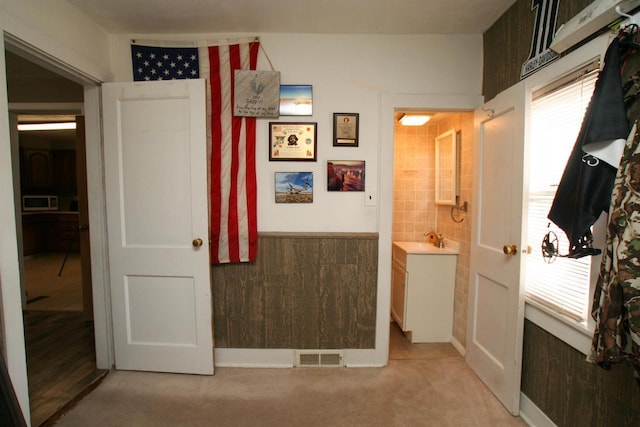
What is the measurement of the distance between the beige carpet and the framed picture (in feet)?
6.65

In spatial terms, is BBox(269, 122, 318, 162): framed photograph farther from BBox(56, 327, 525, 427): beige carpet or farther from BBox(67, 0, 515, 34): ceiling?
BBox(56, 327, 525, 427): beige carpet

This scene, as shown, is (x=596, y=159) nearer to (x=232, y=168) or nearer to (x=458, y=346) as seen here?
(x=458, y=346)

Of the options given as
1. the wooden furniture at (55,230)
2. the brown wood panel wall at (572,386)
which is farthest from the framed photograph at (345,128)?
the wooden furniture at (55,230)

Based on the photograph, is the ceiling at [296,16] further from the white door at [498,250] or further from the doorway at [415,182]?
the doorway at [415,182]

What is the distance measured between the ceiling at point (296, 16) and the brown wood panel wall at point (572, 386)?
6.82 feet

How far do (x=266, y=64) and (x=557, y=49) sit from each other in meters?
1.81

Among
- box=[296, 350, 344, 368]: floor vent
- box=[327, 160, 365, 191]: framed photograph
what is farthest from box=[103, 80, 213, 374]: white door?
box=[327, 160, 365, 191]: framed photograph

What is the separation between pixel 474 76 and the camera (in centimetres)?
217

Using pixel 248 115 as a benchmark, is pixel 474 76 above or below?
above

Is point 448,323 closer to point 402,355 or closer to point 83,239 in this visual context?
point 402,355

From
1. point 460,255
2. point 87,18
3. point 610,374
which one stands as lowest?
point 610,374

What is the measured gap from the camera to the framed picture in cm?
214

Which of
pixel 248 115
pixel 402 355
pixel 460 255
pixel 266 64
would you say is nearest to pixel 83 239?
pixel 248 115

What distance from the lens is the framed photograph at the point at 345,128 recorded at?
2152 mm
